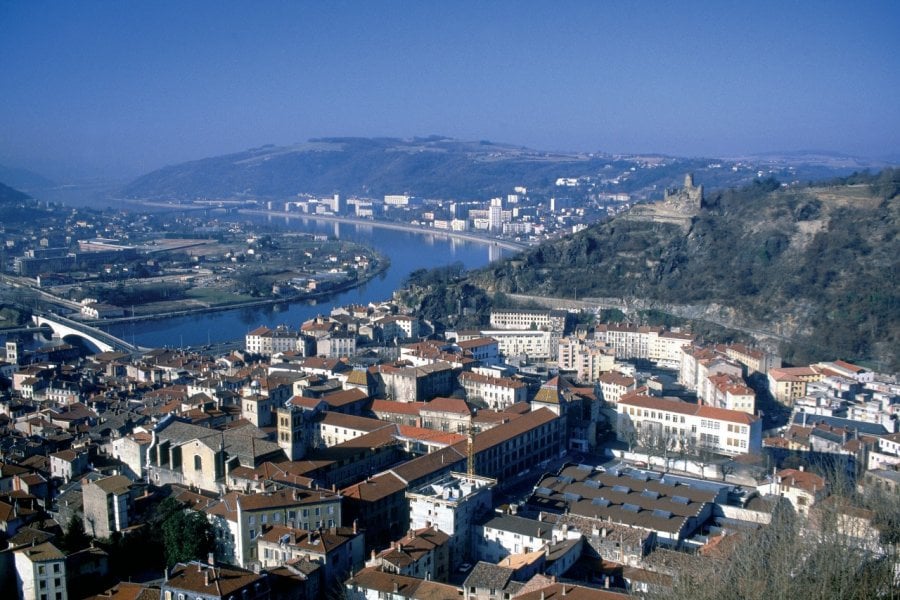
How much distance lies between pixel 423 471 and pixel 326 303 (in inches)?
714

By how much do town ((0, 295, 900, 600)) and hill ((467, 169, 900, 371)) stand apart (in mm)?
2926

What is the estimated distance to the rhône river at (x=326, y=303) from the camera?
69.7 ft

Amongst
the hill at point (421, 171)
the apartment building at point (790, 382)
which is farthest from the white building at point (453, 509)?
the hill at point (421, 171)

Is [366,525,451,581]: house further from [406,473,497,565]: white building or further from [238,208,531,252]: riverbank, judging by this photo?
[238,208,531,252]: riverbank

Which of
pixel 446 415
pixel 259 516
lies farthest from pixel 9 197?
pixel 259 516

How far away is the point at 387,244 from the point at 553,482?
117 ft

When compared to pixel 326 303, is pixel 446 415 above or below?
above

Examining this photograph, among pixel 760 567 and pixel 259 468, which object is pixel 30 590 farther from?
pixel 760 567

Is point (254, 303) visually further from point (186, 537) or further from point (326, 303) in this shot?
point (186, 537)

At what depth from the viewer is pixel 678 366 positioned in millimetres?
16406

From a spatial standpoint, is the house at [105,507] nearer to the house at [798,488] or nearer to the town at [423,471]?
the town at [423,471]

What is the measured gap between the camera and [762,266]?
2078cm

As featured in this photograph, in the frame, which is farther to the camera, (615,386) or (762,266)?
(762,266)

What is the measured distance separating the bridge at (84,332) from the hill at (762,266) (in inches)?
362
